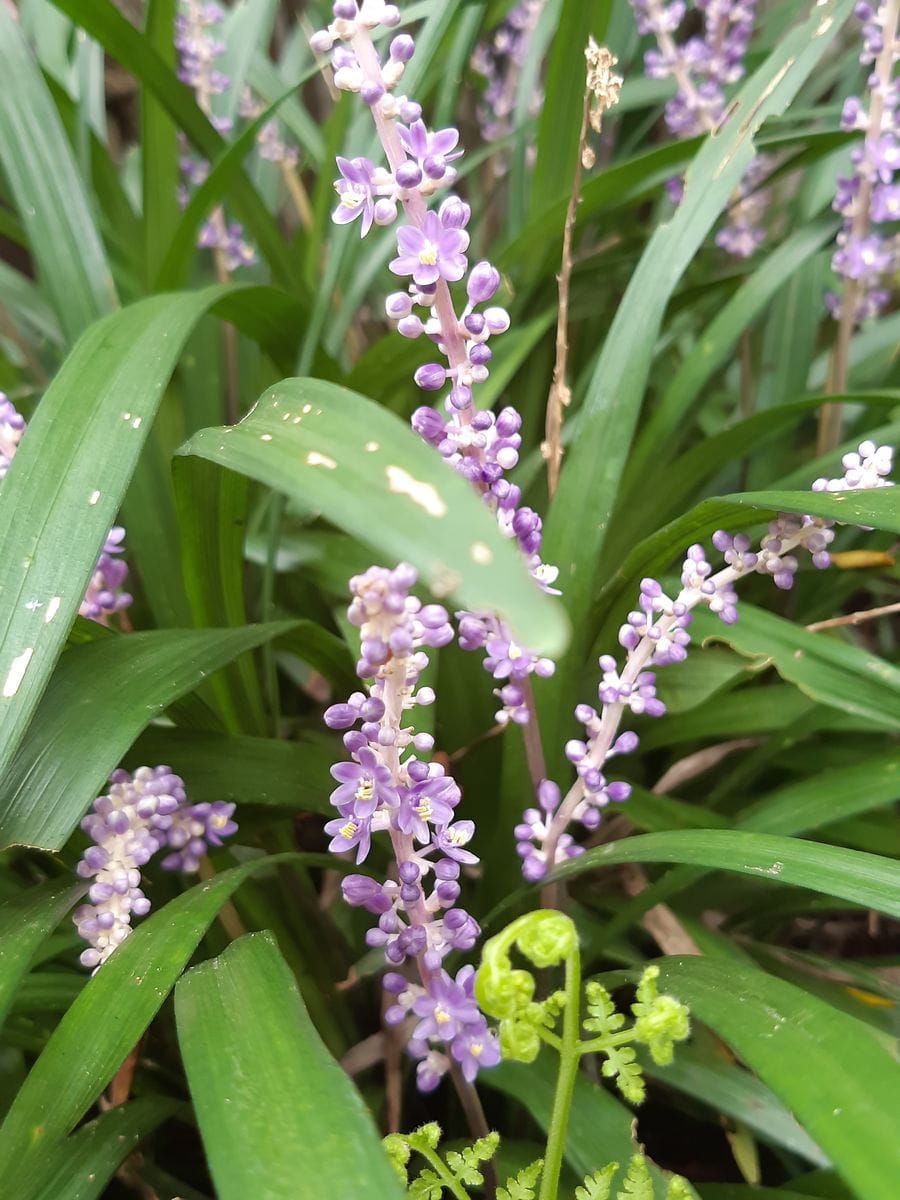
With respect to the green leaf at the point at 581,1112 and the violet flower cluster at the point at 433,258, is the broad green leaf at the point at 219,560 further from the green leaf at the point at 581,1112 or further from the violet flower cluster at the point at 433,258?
the green leaf at the point at 581,1112

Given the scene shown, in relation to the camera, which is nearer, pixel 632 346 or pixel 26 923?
pixel 26 923

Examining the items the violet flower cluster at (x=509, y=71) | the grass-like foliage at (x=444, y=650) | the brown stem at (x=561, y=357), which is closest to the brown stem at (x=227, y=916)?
the grass-like foliage at (x=444, y=650)

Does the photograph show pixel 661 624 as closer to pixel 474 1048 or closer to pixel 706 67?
→ pixel 474 1048

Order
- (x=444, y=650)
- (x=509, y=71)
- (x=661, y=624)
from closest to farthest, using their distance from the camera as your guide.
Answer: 1. (x=661, y=624)
2. (x=444, y=650)
3. (x=509, y=71)

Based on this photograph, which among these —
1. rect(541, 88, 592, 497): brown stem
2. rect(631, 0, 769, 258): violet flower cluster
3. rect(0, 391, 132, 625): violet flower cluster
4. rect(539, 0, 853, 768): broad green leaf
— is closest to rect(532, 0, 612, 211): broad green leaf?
rect(631, 0, 769, 258): violet flower cluster

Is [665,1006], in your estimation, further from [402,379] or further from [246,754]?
[402,379]

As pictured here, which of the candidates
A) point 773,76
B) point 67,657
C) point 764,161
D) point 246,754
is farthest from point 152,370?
point 764,161

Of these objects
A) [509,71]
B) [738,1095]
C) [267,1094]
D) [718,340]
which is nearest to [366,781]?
[267,1094]
